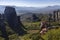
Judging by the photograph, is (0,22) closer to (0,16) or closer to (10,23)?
(0,16)

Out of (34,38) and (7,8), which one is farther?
(7,8)

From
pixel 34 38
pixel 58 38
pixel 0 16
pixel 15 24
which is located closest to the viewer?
pixel 58 38

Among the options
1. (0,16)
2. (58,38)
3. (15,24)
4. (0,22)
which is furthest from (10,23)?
(58,38)

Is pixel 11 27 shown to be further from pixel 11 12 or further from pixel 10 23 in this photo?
pixel 11 12

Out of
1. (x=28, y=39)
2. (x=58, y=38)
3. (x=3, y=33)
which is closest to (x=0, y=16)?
(x=3, y=33)

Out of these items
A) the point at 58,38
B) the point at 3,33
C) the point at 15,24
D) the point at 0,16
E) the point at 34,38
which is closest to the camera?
the point at 58,38

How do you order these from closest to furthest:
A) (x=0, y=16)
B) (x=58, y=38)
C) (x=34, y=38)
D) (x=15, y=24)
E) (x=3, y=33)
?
(x=58, y=38)
(x=34, y=38)
(x=3, y=33)
(x=0, y=16)
(x=15, y=24)

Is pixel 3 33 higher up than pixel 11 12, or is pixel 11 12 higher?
pixel 11 12

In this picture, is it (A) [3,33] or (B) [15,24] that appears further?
(B) [15,24]

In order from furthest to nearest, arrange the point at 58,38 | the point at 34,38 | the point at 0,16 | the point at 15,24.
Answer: the point at 15,24 < the point at 0,16 < the point at 34,38 < the point at 58,38
